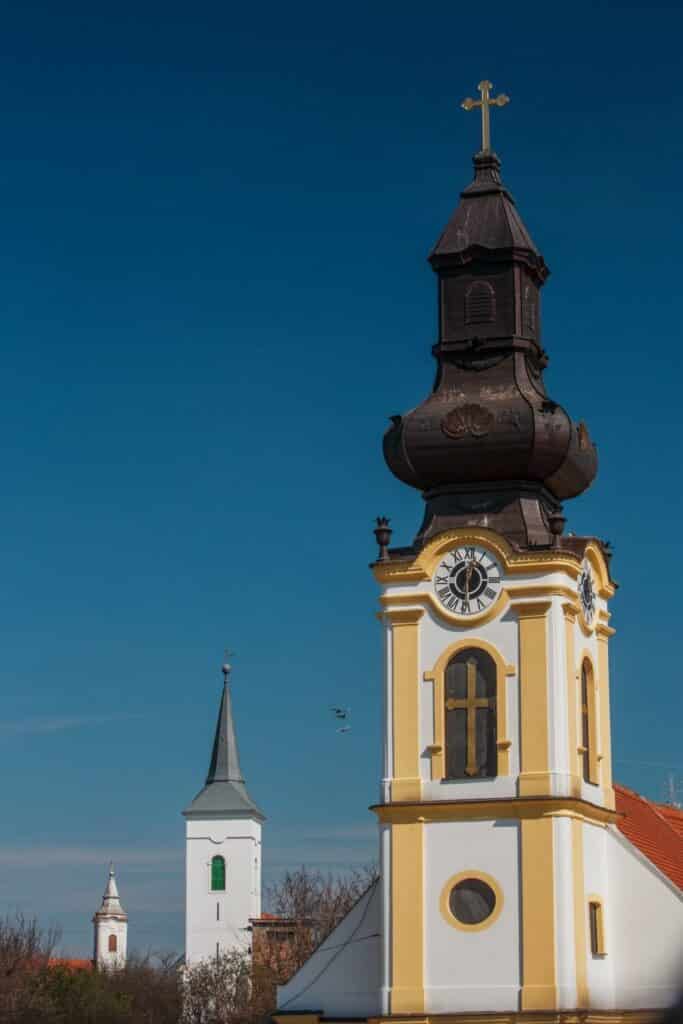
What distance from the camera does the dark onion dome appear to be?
109 ft

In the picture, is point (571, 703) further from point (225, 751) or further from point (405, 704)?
point (225, 751)

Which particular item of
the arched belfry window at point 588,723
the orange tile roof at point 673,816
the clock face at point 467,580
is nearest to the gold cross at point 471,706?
the clock face at point 467,580

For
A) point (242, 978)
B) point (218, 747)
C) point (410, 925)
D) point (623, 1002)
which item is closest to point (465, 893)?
point (410, 925)

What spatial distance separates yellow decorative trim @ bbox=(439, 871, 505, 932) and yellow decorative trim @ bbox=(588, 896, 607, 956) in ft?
5.13

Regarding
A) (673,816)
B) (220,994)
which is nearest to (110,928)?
(220,994)

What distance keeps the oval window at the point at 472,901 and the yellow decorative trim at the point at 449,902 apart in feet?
0.11

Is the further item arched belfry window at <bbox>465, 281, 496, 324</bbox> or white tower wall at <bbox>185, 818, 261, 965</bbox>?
white tower wall at <bbox>185, 818, 261, 965</bbox>

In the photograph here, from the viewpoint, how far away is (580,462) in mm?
34000

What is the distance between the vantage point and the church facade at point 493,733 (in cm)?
3234

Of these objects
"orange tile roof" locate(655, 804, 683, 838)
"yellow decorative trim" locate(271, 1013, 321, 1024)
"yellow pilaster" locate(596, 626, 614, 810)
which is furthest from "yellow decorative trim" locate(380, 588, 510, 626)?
"orange tile roof" locate(655, 804, 683, 838)

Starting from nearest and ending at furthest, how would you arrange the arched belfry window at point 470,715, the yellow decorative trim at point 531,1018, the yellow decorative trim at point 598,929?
the yellow decorative trim at point 531,1018, the arched belfry window at point 470,715, the yellow decorative trim at point 598,929

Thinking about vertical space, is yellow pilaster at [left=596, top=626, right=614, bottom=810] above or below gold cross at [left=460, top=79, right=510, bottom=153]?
below

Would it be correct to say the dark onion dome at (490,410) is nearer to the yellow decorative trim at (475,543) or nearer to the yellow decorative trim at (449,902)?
the yellow decorative trim at (475,543)

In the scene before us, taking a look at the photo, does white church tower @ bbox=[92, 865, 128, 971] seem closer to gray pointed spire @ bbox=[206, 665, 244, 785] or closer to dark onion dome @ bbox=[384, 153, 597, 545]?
gray pointed spire @ bbox=[206, 665, 244, 785]
